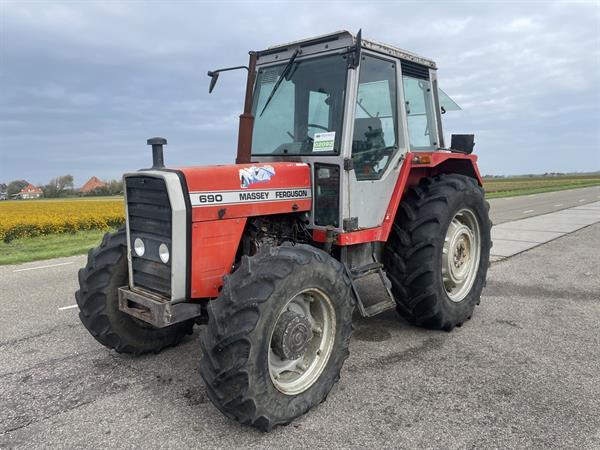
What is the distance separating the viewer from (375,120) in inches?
162

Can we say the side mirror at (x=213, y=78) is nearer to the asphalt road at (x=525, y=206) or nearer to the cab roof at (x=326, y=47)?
the cab roof at (x=326, y=47)

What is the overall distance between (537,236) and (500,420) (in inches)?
360

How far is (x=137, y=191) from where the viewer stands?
3.32 m

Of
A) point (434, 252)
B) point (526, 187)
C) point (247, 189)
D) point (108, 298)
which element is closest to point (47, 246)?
point (108, 298)

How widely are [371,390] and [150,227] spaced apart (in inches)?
75.7

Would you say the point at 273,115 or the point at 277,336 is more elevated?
the point at 273,115

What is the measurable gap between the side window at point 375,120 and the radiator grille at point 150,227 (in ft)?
5.24

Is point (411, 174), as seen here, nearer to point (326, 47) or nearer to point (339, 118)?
point (339, 118)

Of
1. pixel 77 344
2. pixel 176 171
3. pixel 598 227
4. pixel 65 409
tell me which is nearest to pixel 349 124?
pixel 176 171

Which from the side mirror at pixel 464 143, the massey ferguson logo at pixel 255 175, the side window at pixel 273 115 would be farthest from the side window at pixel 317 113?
the side mirror at pixel 464 143

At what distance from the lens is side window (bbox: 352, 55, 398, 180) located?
393 cm

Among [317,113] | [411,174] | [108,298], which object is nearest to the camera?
[108,298]

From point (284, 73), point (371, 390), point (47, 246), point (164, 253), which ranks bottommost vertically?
point (47, 246)

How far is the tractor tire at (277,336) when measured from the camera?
2674mm
